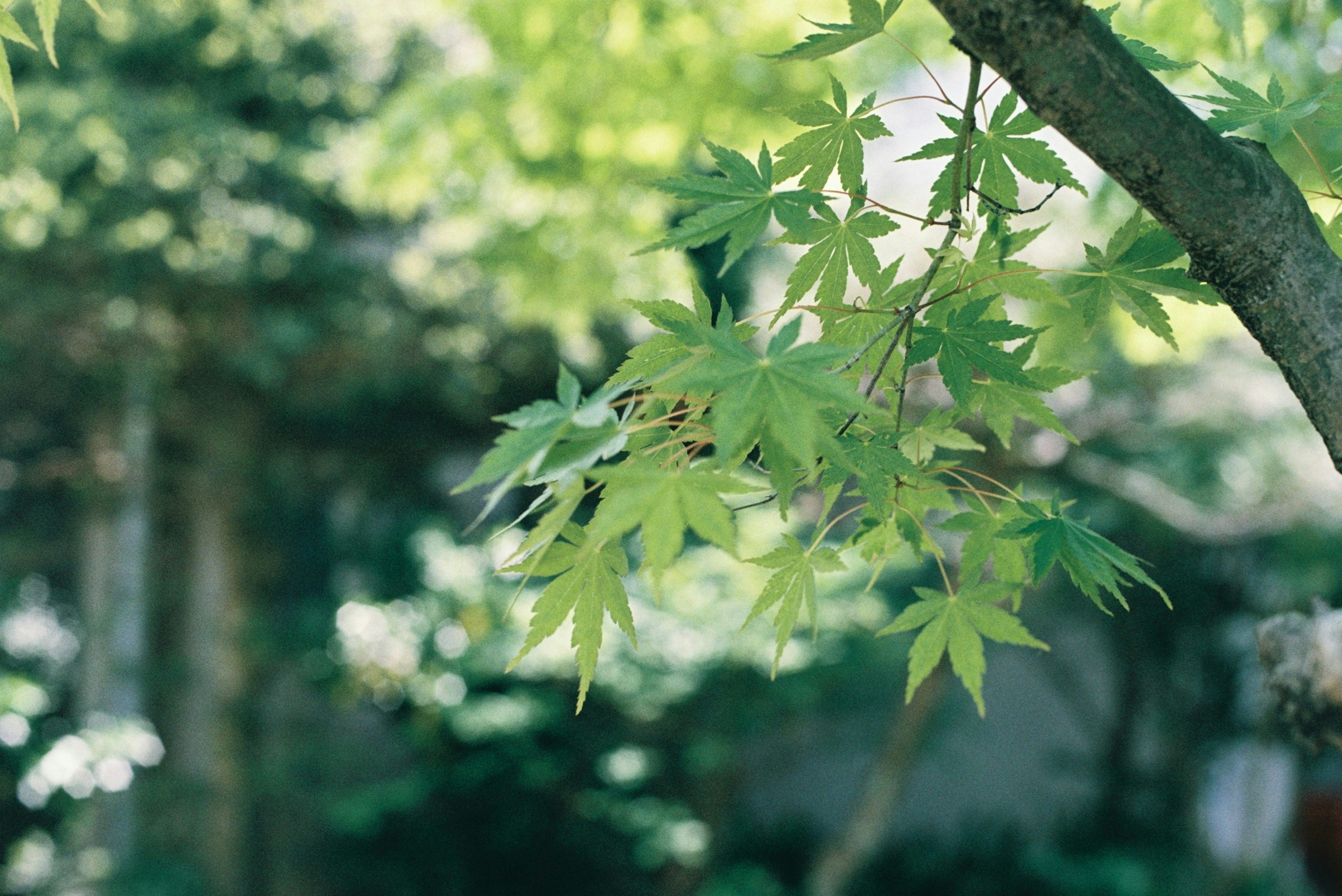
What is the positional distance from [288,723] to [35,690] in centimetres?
250

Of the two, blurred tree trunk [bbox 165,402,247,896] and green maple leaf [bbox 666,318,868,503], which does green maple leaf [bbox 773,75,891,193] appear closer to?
green maple leaf [bbox 666,318,868,503]

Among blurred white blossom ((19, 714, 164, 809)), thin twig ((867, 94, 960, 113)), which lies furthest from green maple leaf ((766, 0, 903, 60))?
blurred white blossom ((19, 714, 164, 809))

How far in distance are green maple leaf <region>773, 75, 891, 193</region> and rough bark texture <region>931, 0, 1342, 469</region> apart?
0.23 meters

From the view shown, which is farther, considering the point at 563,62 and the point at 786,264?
the point at 786,264

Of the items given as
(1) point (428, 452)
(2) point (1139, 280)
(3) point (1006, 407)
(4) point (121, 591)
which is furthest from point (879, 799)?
(2) point (1139, 280)

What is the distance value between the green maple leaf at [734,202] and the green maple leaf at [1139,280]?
0.36 metres

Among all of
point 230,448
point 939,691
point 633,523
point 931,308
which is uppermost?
point 230,448

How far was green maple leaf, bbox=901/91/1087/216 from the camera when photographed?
1.11 meters

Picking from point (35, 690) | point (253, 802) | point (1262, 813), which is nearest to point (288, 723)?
point (253, 802)

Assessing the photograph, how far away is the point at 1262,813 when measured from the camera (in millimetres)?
6984

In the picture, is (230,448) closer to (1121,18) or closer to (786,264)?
(786,264)

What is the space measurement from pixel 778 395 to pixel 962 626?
0.51 m

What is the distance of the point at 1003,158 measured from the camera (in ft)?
3.81

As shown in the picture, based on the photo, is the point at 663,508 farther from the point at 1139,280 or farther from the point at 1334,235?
the point at 1334,235
